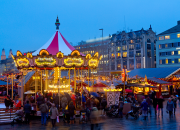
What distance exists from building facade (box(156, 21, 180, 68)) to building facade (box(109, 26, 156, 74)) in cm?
809

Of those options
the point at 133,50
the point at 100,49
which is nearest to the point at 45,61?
the point at 133,50

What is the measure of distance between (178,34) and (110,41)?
2543 centimetres

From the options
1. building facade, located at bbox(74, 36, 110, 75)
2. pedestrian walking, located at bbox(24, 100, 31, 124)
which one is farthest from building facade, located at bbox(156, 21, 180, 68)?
pedestrian walking, located at bbox(24, 100, 31, 124)

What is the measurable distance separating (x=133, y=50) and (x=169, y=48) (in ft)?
45.7

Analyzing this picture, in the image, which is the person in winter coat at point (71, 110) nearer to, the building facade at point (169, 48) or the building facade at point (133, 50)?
the building facade at point (169, 48)

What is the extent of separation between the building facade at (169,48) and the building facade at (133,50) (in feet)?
26.5

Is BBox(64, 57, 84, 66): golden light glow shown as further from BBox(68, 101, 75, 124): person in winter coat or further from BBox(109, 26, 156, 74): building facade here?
BBox(109, 26, 156, 74): building facade

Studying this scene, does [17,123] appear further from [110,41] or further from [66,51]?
[110,41]

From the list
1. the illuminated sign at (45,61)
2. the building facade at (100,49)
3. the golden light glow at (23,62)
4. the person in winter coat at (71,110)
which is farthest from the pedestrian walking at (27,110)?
the building facade at (100,49)

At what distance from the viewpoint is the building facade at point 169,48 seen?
5747 centimetres

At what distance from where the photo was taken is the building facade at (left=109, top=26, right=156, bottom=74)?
68.9m

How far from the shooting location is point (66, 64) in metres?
19.5

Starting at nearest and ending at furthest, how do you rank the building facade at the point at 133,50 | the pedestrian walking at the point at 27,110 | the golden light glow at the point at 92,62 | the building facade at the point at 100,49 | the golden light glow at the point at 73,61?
the pedestrian walking at the point at 27,110 < the golden light glow at the point at 73,61 < the golden light glow at the point at 92,62 < the building facade at the point at 133,50 < the building facade at the point at 100,49

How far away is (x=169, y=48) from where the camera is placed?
193 feet
